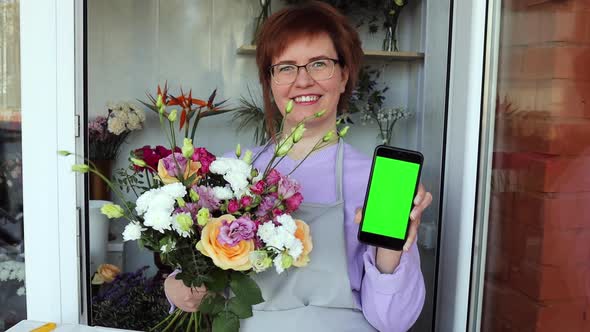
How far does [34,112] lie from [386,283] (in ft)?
2.29

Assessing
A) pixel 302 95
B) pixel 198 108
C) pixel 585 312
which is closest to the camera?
pixel 585 312

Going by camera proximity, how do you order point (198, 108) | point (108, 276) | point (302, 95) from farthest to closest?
1. point (198, 108)
2. point (108, 276)
3. point (302, 95)

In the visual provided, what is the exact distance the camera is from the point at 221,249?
757 mm

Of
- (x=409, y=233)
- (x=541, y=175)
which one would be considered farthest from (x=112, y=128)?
(x=541, y=175)

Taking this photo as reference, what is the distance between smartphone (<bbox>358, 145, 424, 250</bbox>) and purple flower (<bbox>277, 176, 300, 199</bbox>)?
0.38 ft

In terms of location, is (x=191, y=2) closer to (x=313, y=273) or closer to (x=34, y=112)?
(x=34, y=112)

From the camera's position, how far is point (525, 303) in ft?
3.01

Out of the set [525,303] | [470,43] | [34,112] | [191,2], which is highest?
[191,2]

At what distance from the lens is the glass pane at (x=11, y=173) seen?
1.00 m

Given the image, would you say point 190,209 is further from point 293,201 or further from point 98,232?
point 98,232

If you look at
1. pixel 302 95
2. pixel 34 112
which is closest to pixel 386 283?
pixel 302 95

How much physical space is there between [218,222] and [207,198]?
0.05 meters

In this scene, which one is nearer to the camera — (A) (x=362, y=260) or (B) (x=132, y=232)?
(B) (x=132, y=232)

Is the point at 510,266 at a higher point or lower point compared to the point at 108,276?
higher
